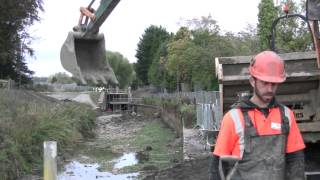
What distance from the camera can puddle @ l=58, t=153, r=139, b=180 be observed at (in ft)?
58.6

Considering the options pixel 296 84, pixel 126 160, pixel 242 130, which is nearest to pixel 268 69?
pixel 242 130

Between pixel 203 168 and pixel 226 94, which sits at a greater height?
pixel 226 94

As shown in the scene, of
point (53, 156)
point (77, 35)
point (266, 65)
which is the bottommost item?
point (53, 156)

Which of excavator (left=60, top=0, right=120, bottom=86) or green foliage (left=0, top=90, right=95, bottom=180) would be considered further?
green foliage (left=0, top=90, right=95, bottom=180)

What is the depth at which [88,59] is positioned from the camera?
1312 cm

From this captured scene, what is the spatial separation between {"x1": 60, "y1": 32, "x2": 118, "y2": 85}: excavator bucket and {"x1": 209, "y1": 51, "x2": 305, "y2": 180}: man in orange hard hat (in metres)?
8.10

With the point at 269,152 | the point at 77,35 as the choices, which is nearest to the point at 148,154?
the point at 77,35

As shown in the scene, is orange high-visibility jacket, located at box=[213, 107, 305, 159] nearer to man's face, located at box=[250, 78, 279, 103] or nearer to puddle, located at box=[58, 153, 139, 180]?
man's face, located at box=[250, 78, 279, 103]

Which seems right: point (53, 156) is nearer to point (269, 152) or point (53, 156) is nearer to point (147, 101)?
point (269, 152)

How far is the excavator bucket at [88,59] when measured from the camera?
11742 mm

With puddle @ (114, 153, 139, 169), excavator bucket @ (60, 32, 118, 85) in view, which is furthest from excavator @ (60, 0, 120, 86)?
puddle @ (114, 153, 139, 169)

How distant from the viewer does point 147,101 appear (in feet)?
213

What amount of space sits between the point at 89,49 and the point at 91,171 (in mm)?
7530

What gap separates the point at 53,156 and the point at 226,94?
417 centimetres
